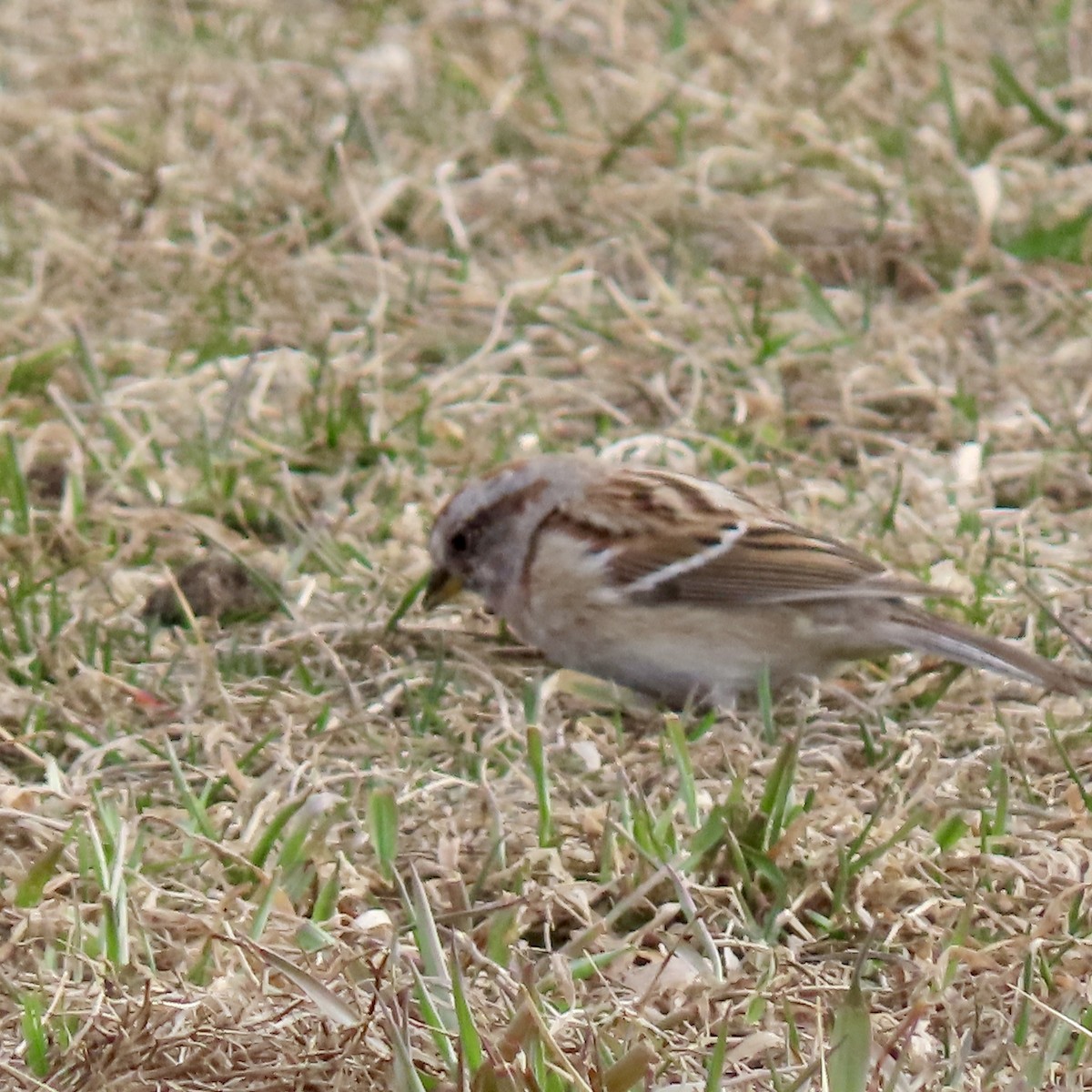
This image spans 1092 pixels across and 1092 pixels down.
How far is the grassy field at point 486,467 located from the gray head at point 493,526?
5.1 inches

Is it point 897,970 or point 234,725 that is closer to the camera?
point 897,970

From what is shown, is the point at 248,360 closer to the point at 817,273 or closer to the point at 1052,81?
the point at 817,273

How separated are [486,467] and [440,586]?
2.09 feet

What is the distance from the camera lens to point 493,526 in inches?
156

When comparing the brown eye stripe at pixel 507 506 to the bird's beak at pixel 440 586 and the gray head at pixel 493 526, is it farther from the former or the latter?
the bird's beak at pixel 440 586

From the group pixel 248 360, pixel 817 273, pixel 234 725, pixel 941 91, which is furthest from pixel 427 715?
pixel 941 91

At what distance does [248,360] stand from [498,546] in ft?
3.27

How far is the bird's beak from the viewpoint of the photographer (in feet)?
13.1

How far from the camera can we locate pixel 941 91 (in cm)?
599

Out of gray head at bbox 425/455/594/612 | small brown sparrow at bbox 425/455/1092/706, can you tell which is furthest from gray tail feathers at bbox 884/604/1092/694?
gray head at bbox 425/455/594/612

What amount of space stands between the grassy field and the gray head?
0.43ft

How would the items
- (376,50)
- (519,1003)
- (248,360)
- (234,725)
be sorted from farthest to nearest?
(376,50)
(248,360)
(234,725)
(519,1003)

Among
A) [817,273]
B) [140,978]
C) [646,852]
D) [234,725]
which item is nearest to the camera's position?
[140,978]

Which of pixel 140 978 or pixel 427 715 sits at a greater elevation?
pixel 140 978
